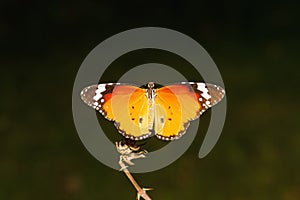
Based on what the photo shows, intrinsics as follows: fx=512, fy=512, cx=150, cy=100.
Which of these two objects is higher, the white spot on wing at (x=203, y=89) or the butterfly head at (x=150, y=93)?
the butterfly head at (x=150, y=93)

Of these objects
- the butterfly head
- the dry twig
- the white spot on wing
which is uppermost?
the butterfly head

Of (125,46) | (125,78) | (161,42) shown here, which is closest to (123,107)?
(125,78)

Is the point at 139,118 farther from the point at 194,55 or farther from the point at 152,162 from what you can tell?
the point at 194,55

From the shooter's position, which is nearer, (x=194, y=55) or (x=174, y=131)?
(x=174, y=131)

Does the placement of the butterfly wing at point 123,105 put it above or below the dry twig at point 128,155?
above

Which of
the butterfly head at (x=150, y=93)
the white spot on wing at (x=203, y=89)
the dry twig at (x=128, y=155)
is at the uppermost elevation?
the butterfly head at (x=150, y=93)

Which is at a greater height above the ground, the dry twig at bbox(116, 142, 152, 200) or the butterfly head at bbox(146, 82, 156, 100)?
the butterfly head at bbox(146, 82, 156, 100)
